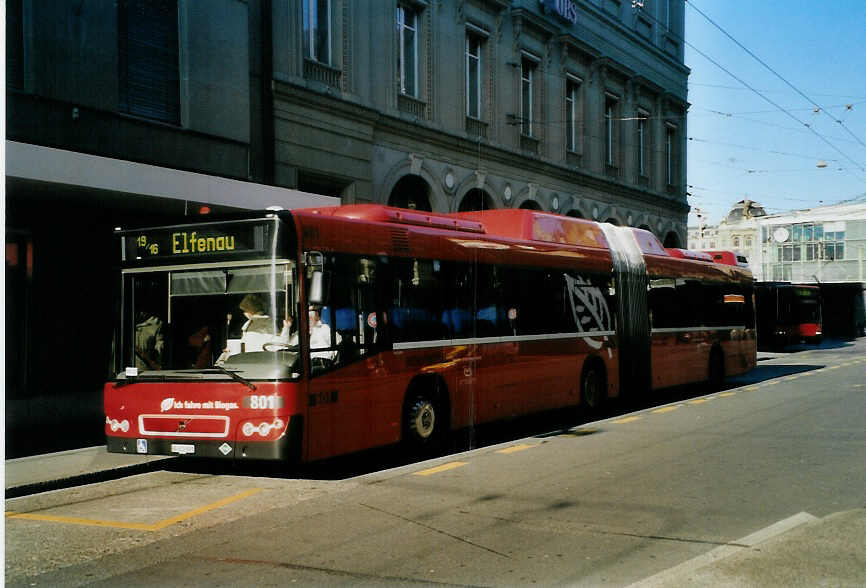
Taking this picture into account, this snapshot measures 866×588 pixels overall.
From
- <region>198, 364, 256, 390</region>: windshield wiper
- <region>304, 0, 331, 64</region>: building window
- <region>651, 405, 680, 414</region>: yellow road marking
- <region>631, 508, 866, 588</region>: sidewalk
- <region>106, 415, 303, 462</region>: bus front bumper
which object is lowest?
<region>651, 405, 680, 414</region>: yellow road marking

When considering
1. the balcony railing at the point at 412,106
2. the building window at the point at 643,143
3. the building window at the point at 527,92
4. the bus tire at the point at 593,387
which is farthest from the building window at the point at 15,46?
the building window at the point at 643,143

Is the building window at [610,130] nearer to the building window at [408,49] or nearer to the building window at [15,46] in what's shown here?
the building window at [408,49]

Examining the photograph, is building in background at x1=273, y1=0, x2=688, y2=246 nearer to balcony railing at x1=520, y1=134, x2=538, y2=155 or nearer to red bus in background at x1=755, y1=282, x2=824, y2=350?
balcony railing at x1=520, y1=134, x2=538, y2=155

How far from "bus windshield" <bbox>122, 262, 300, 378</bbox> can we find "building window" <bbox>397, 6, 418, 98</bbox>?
14.0 metres

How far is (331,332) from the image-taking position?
394 inches

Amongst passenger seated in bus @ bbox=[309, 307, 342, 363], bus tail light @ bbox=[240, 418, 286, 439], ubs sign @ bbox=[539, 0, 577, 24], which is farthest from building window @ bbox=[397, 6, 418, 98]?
bus tail light @ bbox=[240, 418, 286, 439]

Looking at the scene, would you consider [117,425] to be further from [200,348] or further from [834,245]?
[834,245]

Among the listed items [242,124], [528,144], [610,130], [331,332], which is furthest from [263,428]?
[610,130]

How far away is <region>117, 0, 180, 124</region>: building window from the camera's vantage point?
15680 mm

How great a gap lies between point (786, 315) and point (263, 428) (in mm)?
41148

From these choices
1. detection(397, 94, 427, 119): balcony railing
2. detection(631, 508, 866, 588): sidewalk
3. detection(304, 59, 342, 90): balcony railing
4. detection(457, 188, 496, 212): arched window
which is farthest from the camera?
detection(457, 188, 496, 212): arched window

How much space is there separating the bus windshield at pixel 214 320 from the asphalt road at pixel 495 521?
1.30 metres

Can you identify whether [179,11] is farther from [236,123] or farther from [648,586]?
[648,586]

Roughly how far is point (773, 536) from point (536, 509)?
2202 mm
